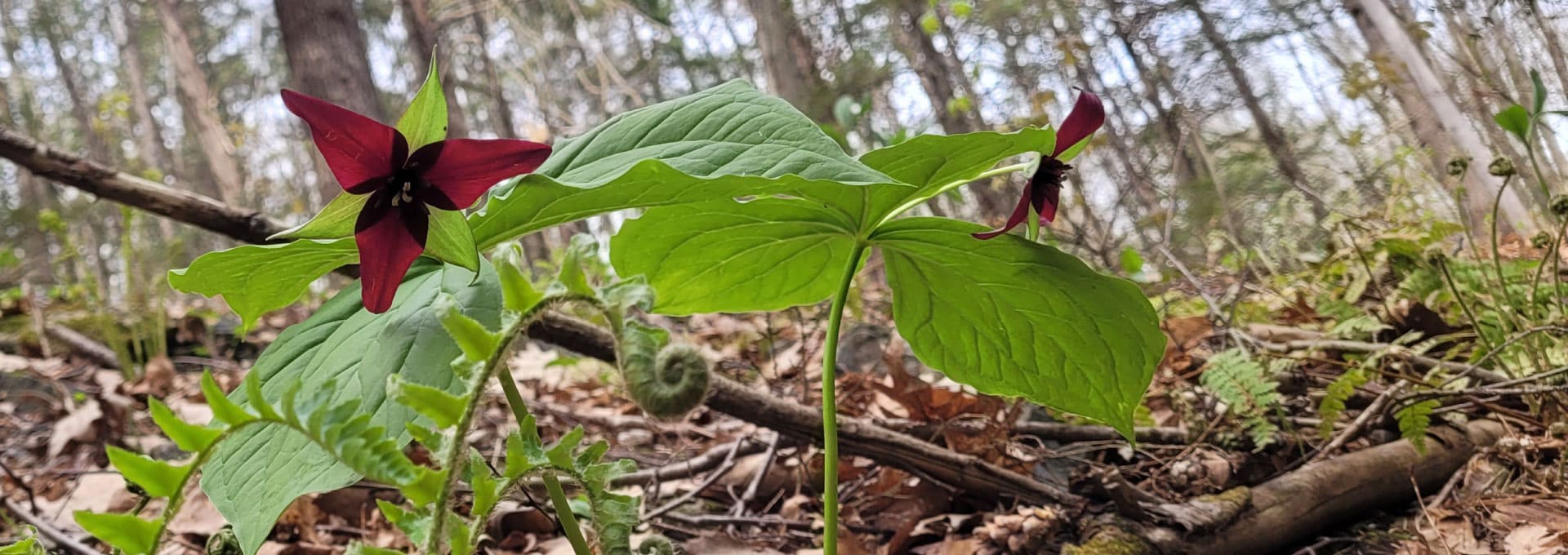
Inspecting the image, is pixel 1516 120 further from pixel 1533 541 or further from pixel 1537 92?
pixel 1533 541

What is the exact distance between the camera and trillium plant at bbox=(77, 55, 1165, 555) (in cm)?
52

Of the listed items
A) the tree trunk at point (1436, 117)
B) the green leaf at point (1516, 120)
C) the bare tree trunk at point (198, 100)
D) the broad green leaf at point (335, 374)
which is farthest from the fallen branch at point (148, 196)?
the bare tree trunk at point (198, 100)

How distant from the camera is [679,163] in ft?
2.74

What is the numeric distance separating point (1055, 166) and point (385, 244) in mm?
802

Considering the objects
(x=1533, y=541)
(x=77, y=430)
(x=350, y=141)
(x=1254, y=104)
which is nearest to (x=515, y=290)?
(x=350, y=141)

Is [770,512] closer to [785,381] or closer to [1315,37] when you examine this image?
[785,381]

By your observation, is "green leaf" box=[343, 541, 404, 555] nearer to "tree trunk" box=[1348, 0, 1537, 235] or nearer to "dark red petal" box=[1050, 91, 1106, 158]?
"dark red petal" box=[1050, 91, 1106, 158]

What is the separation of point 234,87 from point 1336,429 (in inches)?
864

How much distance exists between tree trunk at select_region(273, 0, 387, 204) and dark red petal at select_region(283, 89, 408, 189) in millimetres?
3518

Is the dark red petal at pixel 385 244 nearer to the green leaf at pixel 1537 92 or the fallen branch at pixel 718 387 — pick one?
the fallen branch at pixel 718 387

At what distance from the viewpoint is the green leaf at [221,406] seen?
0.45 meters

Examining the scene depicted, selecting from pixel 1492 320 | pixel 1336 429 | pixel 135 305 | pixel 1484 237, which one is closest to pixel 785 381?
pixel 1336 429

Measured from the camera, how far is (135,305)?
146 inches

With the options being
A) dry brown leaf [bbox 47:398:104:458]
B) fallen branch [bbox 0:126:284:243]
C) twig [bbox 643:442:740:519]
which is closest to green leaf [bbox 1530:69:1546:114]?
twig [bbox 643:442:740:519]
